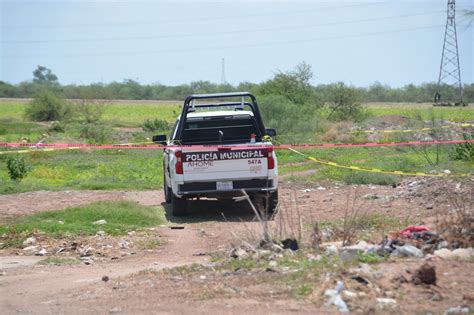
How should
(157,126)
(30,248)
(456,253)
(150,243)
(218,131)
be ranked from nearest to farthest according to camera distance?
(456,253), (30,248), (150,243), (218,131), (157,126)

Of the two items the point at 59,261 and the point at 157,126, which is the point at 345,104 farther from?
the point at 59,261

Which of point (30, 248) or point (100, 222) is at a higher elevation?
point (100, 222)

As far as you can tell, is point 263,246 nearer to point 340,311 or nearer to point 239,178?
point 340,311

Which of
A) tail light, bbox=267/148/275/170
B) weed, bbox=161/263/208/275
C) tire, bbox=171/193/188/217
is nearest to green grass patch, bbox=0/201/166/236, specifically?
tire, bbox=171/193/188/217

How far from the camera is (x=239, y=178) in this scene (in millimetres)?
13930

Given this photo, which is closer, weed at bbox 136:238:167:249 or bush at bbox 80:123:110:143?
weed at bbox 136:238:167:249

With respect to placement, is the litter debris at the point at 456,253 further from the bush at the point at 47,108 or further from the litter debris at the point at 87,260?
the bush at the point at 47,108

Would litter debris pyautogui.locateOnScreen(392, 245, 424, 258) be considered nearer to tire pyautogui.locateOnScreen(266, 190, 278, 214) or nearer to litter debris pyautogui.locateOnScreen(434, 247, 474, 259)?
litter debris pyautogui.locateOnScreen(434, 247, 474, 259)

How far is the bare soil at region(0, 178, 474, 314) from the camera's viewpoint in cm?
722

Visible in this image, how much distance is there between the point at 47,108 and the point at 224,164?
154 feet

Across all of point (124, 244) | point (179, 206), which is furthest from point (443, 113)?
point (124, 244)

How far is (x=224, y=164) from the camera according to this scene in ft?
45.5

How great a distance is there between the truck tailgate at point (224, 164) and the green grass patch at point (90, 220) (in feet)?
3.80

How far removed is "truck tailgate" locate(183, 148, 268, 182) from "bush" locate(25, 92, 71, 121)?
45.1 m
